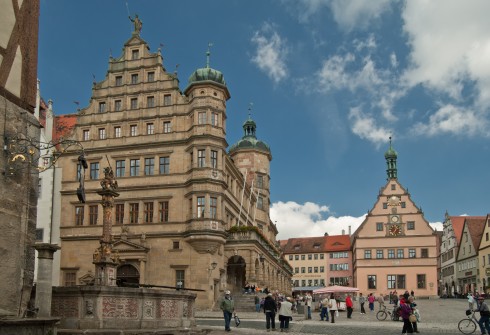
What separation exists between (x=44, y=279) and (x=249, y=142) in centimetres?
5032

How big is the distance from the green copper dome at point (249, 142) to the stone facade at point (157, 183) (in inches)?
645

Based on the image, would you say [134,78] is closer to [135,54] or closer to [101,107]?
[135,54]

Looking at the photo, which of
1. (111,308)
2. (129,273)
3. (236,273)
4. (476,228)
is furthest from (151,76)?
(476,228)

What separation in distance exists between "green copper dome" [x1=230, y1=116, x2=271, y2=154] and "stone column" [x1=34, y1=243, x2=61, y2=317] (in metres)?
49.6

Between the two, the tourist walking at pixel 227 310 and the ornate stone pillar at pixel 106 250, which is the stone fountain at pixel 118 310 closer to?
the tourist walking at pixel 227 310

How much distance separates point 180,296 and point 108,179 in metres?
7.23

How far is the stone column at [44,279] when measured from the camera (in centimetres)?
1527

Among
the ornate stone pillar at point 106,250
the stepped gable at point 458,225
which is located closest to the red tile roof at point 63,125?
the ornate stone pillar at point 106,250

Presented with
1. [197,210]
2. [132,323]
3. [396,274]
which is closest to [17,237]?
[132,323]

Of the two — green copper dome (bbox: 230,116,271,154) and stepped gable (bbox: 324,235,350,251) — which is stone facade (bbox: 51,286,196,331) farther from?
stepped gable (bbox: 324,235,350,251)

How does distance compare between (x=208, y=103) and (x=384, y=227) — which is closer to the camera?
(x=208, y=103)

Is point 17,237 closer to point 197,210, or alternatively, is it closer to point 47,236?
point 197,210

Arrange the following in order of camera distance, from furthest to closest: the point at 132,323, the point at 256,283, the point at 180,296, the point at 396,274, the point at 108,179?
the point at 396,274, the point at 256,283, the point at 108,179, the point at 180,296, the point at 132,323

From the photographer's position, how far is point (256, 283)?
46.7m
